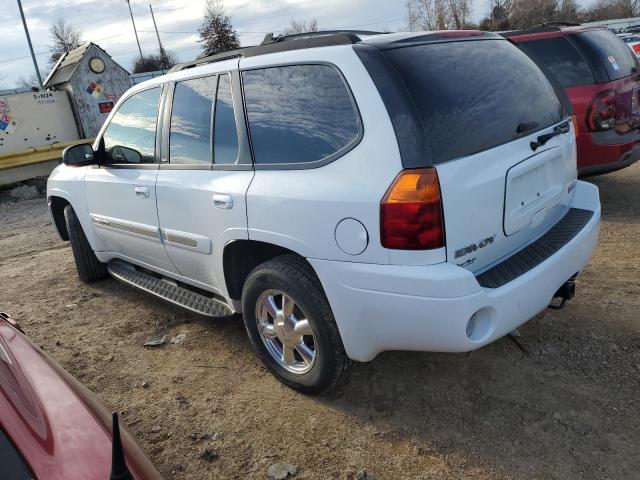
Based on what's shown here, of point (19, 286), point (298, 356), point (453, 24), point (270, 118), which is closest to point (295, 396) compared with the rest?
point (298, 356)

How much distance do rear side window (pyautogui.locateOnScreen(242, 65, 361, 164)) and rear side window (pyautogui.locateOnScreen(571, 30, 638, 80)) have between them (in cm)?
401

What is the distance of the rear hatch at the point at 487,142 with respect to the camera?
2.34 m

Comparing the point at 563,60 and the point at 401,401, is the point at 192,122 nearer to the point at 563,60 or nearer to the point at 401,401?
the point at 401,401

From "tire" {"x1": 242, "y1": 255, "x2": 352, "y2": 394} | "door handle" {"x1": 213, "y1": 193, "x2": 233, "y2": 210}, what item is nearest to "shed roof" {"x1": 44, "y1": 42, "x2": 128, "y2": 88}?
"door handle" {"x1": 213, "y1": 193, "x2": 233, "y2": 210}

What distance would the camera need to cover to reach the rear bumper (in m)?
2.27

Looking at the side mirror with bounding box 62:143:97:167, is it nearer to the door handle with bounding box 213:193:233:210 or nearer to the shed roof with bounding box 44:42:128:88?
the door handle with bounding box 213:193:233:210

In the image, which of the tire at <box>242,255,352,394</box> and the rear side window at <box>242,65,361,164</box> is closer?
the rear side window at <box>242,65,361,164</box>

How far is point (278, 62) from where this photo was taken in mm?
2805

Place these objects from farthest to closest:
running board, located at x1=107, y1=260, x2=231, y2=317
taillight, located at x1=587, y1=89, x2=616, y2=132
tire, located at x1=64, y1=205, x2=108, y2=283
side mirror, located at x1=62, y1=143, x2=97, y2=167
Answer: taillight, located at x1=587, y1=89, x2=616, y2=132 < tire, located at x1=64, y1=205, x2=108, y2=283 < side mirror, located at x1=62, y1=143, x2=97, y2=167 < running board, located at x1=107, y1=260, x2=231, y2=317

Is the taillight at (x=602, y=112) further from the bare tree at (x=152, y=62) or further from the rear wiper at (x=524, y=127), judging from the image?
the bare tree at (x=152, y=62)

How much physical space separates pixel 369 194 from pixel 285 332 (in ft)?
3.27

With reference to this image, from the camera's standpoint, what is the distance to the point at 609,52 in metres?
5.50

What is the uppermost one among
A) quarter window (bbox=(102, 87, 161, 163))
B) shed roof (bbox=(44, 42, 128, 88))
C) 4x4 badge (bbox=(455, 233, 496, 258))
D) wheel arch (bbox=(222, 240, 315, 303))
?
shed roof (bbox=(44, 42, 128, 88))

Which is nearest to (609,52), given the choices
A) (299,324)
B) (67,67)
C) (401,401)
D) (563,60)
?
(563,60)
